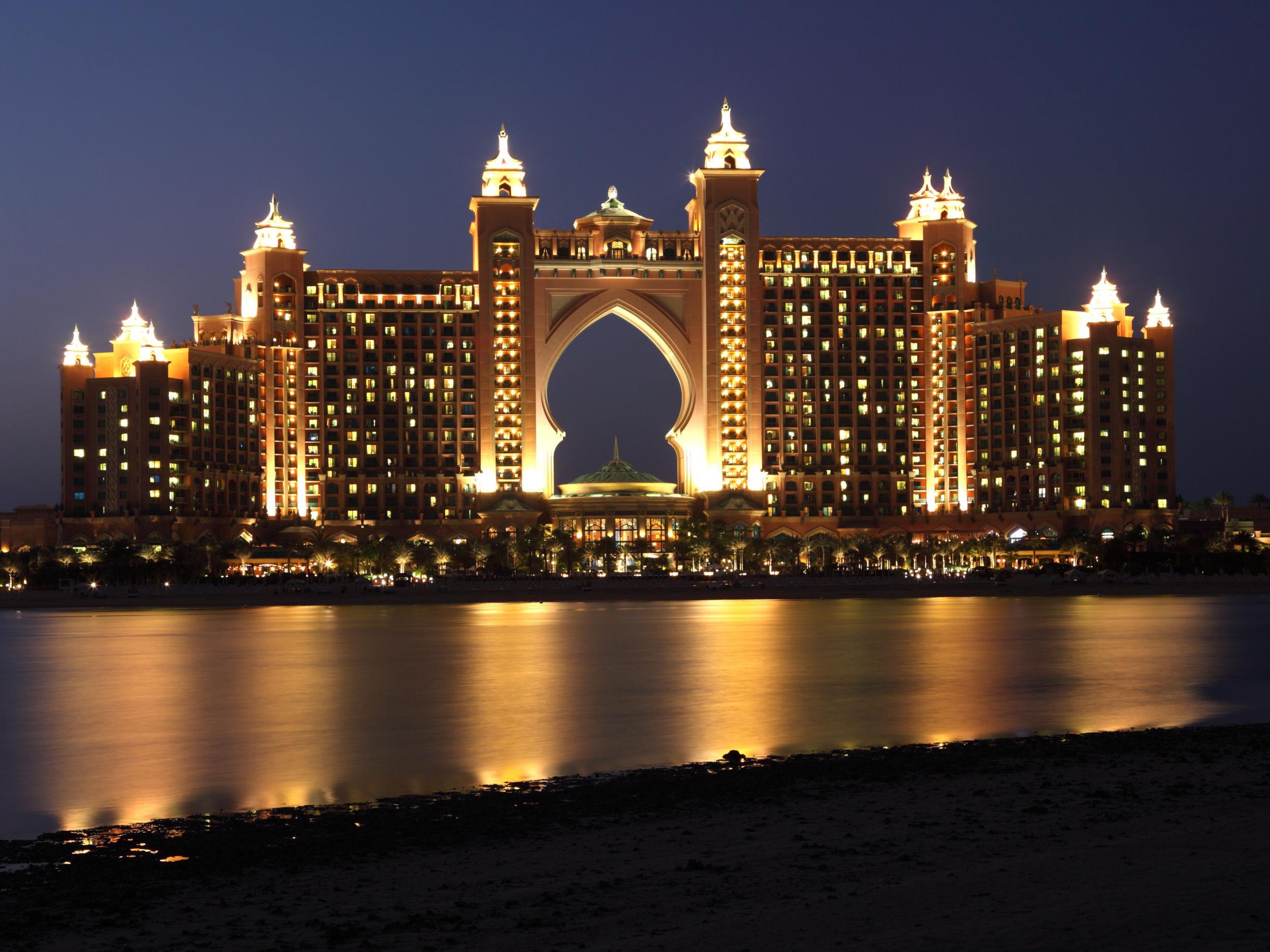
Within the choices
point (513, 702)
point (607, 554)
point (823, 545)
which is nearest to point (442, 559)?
point (607, 554)

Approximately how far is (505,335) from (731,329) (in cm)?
2520

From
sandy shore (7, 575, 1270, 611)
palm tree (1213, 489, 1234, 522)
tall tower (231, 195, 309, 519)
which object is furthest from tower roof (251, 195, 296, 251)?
palm tree (1213, 489, 1234, 522)

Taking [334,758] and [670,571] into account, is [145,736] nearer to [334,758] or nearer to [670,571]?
[334,758]

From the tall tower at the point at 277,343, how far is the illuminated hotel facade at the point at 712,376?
10.1 inches

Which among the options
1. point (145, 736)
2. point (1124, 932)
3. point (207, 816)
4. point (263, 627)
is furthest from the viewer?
point (263, 627)

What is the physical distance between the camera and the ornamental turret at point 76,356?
508 ft

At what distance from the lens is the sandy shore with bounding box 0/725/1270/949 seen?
46.1 ft

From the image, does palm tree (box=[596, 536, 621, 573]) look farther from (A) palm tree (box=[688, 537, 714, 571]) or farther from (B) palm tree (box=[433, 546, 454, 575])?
(B) palm tree (box=[433, 546, 454, 575])

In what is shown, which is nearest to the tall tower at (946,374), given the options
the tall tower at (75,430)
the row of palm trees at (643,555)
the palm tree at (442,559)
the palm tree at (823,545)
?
the row of palm trees at (643,555)

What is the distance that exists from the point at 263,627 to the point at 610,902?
68.3 m

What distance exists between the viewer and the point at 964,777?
78.0 ft

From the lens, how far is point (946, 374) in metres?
165

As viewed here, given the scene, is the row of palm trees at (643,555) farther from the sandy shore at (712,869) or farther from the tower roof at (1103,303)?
the sandy shore at (712,869)

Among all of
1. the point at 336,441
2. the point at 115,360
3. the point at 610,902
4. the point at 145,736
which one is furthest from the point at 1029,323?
the point at 610,902
